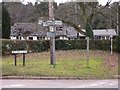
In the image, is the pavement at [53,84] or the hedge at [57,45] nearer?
the pavement at [53,84]

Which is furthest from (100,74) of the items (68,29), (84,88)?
(68,29)

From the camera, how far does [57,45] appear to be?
37781 millimetres

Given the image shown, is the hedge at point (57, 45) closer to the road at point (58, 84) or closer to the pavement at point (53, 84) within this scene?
the pavement at point (53, 84)

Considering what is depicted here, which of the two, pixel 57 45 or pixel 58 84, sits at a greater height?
pixel 57 45

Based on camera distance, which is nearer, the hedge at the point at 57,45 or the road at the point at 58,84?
the road at the point at 58,84

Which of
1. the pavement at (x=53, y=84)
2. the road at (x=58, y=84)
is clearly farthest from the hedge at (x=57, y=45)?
the road at (x=58, y=84)

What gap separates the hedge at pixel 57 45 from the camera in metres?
28.3

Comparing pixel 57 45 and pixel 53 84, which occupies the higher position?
pixel 57 45

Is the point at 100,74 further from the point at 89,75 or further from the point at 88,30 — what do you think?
the point at 88,30

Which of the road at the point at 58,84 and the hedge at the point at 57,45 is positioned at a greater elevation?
the hedge at the point at 57,45

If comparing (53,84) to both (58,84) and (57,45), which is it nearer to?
(58,84)

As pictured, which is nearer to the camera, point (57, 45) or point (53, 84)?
point (53, 84)

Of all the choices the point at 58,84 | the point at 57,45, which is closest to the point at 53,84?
the point at 58,84

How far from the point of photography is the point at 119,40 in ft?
109
